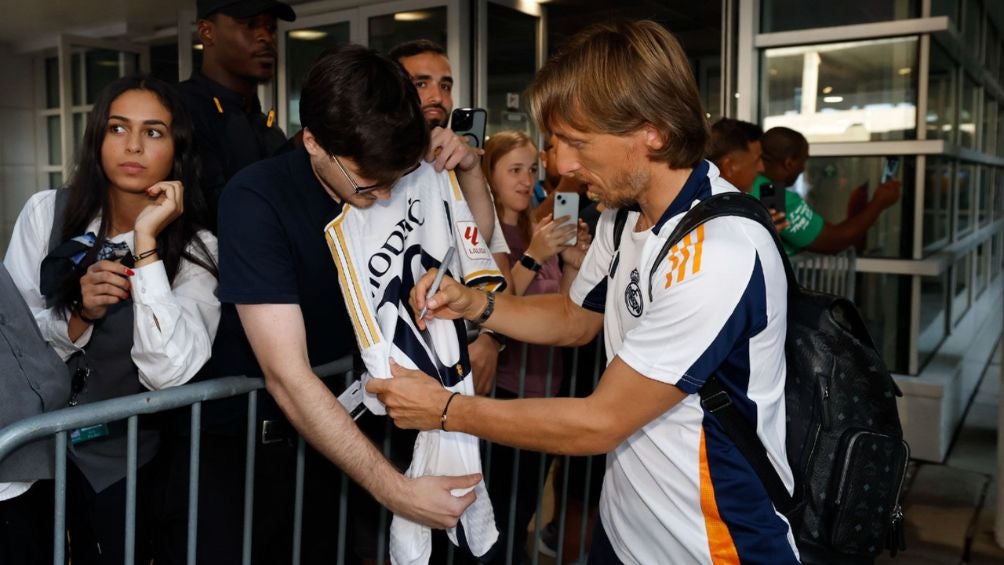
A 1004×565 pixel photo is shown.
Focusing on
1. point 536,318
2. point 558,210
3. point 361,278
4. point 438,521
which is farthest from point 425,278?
point 558,210

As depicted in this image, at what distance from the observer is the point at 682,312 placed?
1.34 metres

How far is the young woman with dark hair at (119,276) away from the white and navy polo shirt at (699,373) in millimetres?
992

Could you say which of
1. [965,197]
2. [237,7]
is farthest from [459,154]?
[965,197]

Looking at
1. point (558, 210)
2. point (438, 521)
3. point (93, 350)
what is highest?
point (558, 210)

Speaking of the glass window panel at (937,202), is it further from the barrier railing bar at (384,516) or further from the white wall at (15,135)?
the white wall at (15,135)

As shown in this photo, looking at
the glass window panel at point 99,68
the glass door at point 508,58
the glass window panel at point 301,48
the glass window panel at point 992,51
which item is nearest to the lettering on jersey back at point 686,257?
the glass door at point 508,58

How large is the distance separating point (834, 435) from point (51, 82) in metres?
12.6

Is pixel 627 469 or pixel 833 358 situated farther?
pixel 627 469

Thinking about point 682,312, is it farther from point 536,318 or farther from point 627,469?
point 536,318

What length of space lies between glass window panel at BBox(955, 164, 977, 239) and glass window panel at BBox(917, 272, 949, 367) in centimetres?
82

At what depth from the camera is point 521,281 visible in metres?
2.80

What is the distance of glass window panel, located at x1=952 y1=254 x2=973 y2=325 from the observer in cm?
634

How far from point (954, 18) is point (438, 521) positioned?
5232 millimetres

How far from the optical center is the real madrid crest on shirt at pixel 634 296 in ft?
4.96
